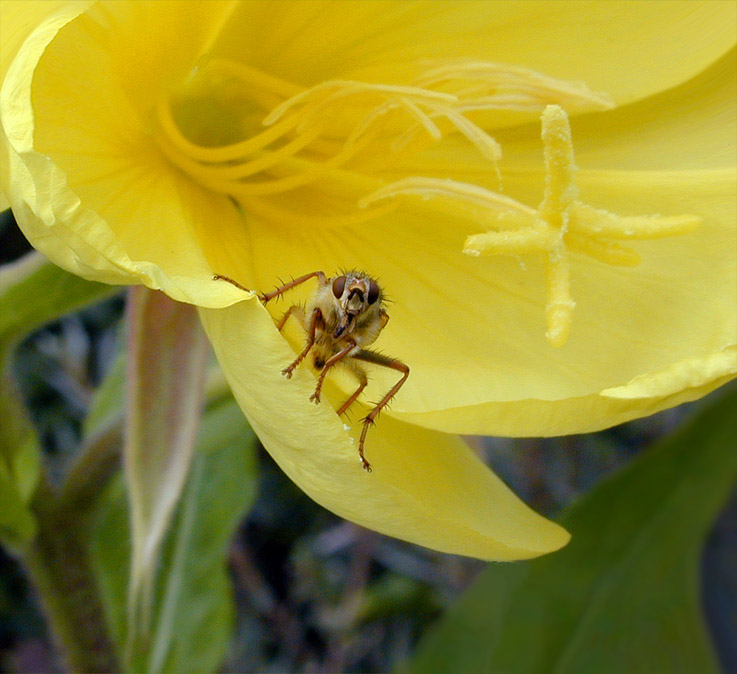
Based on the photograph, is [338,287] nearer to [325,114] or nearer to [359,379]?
[359,379]

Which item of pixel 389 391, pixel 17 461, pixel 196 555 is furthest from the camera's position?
pixel 196 555

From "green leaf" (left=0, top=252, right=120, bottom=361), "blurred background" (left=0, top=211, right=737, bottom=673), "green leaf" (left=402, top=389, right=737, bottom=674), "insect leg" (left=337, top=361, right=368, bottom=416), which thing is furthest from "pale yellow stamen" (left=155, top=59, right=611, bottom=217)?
"blurred background" (left=0, top=211, right=737, bottom=673)

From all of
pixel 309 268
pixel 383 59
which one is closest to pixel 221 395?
pixel 309 268

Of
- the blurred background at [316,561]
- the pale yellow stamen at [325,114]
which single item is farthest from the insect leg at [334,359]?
the blurred background at [316,561]

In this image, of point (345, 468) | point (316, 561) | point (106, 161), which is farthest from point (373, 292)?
point (316, 561)

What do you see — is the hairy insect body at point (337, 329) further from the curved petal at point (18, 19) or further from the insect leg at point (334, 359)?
the curved petal at point (18, 19)

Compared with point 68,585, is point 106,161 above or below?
above
